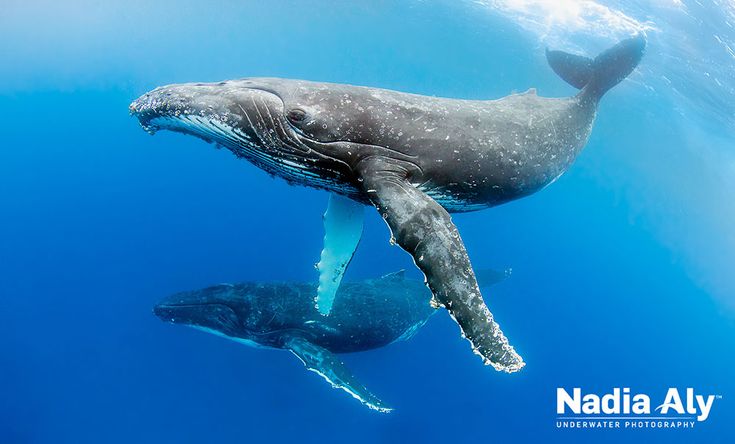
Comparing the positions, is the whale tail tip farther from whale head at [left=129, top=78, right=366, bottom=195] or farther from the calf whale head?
the calf whale head

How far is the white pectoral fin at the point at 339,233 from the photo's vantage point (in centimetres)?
720

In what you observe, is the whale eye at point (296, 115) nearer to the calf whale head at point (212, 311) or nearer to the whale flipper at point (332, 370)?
the whale flipper at point (332, 370)

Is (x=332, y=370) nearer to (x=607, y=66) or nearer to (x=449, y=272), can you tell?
(x=449, y=272)

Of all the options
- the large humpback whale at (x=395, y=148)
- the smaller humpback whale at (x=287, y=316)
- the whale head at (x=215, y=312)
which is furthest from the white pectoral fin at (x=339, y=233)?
the whale head at (x=215, y=312)

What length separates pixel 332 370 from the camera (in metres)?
9.32

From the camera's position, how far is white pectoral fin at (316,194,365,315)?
720 centimetres

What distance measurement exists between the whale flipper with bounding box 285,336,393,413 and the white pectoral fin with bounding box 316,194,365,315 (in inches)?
101

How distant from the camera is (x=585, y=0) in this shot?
1032 inches

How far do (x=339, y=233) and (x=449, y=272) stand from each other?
352 centimetres

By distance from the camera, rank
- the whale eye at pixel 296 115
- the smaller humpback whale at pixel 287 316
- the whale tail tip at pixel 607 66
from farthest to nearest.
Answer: the smaller humpback whale at pixel 287 316
the whale tail tip at pixel 607 66
the whale eye at pixel 296 115

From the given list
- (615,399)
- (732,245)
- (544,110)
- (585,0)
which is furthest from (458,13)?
(732,245)

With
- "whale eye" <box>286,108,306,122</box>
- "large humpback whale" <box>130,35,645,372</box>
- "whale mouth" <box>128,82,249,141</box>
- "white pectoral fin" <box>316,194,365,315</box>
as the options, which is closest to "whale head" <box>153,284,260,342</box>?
"white pectoral fin" <box>316,194,365,315</box>

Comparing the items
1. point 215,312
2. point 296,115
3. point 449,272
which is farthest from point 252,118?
point 215,312

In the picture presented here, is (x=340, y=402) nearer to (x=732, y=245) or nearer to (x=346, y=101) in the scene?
(x=346, y=101)
